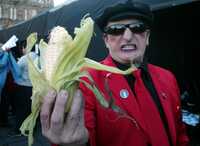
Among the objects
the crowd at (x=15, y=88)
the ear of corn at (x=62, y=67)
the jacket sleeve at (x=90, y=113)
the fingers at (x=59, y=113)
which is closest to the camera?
the fingers at (x=59, y=113)

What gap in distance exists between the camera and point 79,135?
4.44ft

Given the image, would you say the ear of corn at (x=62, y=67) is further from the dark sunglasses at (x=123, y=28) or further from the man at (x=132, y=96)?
the dark sunglasses at (x=123, y=28)

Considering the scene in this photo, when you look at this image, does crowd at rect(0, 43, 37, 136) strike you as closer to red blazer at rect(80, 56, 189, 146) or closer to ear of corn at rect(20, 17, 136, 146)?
red blazer at rect(80, 56, 189, 146)

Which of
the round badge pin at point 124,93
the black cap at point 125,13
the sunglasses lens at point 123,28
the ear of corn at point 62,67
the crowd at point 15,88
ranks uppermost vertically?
the black cap at point 125,13

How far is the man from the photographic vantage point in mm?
1692

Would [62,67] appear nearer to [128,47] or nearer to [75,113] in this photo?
[75,113]

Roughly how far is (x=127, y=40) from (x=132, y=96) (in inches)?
10.9

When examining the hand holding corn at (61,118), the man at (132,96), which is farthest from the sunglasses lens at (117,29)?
the hand holding corn at (61,118)

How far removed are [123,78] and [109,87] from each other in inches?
3.9

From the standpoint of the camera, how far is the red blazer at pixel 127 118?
1682 millimetres

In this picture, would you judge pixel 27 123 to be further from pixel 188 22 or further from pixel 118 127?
pixel 188 22

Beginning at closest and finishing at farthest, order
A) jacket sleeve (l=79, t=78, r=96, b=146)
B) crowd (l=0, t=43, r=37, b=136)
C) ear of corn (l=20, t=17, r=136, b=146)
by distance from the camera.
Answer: ear of corn (l=20, t=17, r=136, b=146)
jacket sleeve (l=79, t=78, r=96, b=146)
crowd (l=0, t=43, r=37, b=136)

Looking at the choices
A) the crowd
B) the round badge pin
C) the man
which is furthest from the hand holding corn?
the crowd

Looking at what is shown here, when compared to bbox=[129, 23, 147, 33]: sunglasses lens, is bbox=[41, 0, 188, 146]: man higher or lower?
lower
